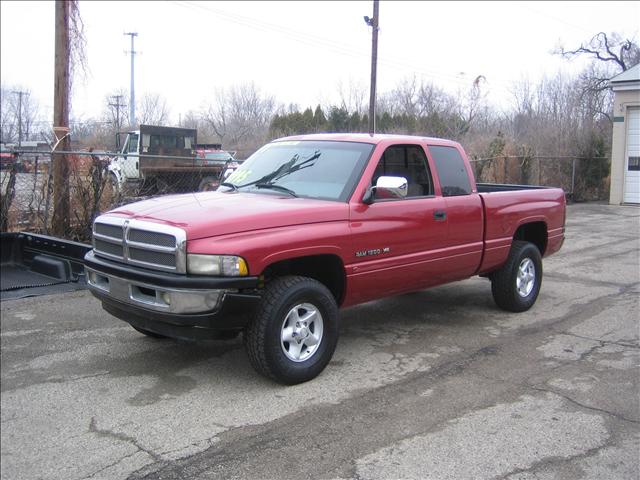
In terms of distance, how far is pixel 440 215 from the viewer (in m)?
5.93

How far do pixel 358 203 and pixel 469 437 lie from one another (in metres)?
2.12

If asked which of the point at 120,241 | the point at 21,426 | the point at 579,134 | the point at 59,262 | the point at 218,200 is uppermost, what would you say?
the point at 579,134

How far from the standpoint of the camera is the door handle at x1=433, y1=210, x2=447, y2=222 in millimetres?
5887

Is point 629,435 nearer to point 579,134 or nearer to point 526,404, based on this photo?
point 526,404

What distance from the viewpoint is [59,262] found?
257 inches

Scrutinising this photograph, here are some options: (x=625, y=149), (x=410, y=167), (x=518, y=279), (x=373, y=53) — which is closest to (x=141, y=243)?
(x=410, y=167)

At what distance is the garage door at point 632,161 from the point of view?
20.0 metres

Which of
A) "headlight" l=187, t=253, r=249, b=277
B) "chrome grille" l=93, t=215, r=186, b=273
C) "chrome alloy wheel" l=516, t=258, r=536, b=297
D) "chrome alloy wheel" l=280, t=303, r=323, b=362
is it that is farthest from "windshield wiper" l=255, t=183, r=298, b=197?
"chrome alloy wheel" l=516, t=258, r=536, b=297

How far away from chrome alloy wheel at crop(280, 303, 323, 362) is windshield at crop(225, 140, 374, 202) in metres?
1.03

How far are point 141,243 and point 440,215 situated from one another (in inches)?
114

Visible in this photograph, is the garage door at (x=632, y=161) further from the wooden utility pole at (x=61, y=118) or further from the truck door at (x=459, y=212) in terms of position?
the wooden utility pole at (x=61, y=118)

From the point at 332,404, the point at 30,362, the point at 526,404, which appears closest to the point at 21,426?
the point at 30,362

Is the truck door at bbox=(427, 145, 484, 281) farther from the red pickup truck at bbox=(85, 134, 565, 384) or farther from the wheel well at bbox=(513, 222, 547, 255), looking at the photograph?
the wheel well at bbox=(513, 222, 547, 255)

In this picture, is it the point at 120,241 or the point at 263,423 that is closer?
the point at 263,423
